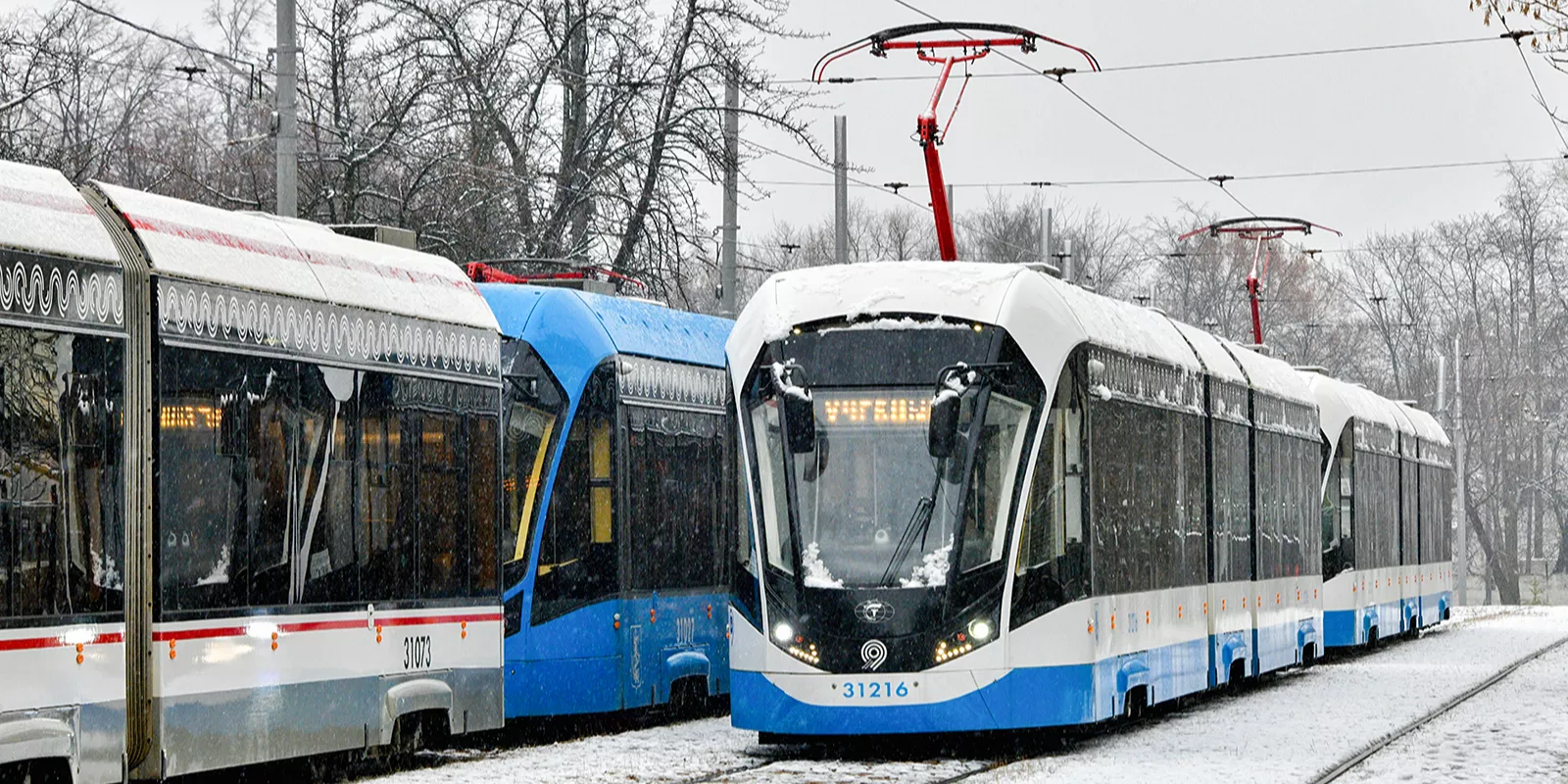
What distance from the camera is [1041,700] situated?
15.3 metres

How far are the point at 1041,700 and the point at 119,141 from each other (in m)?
34.3

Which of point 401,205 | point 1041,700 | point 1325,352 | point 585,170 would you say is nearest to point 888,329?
point 1041,700

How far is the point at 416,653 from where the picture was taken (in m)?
14.1

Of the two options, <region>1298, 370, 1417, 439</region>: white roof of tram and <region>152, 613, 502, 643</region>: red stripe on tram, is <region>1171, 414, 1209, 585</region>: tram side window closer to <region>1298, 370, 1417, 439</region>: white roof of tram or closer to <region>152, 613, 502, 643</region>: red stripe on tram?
<region>152, 613, 502, 643</region>: red stripe on tram

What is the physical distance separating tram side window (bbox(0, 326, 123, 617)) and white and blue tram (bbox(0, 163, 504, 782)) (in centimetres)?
1

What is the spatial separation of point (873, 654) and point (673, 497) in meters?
4.00

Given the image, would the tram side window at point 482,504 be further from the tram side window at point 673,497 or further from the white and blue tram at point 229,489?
the tram side window at point 673,497

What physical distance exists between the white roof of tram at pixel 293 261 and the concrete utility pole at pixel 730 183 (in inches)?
474

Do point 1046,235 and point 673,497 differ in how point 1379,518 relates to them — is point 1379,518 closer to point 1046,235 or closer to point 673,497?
point 1046,235

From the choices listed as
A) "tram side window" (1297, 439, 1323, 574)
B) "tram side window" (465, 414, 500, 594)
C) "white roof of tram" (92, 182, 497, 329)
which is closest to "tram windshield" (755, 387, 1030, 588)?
"tram side window" (465, 414, 500, 594)

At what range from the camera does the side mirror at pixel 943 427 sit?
1515 cm

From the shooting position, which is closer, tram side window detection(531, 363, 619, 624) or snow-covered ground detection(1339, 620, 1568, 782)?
snow-covered ground detection(1339, 620, 1568, 782)

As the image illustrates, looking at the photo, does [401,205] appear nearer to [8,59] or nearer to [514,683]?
[514,683]

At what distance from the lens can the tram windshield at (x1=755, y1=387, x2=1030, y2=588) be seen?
1513 cm
